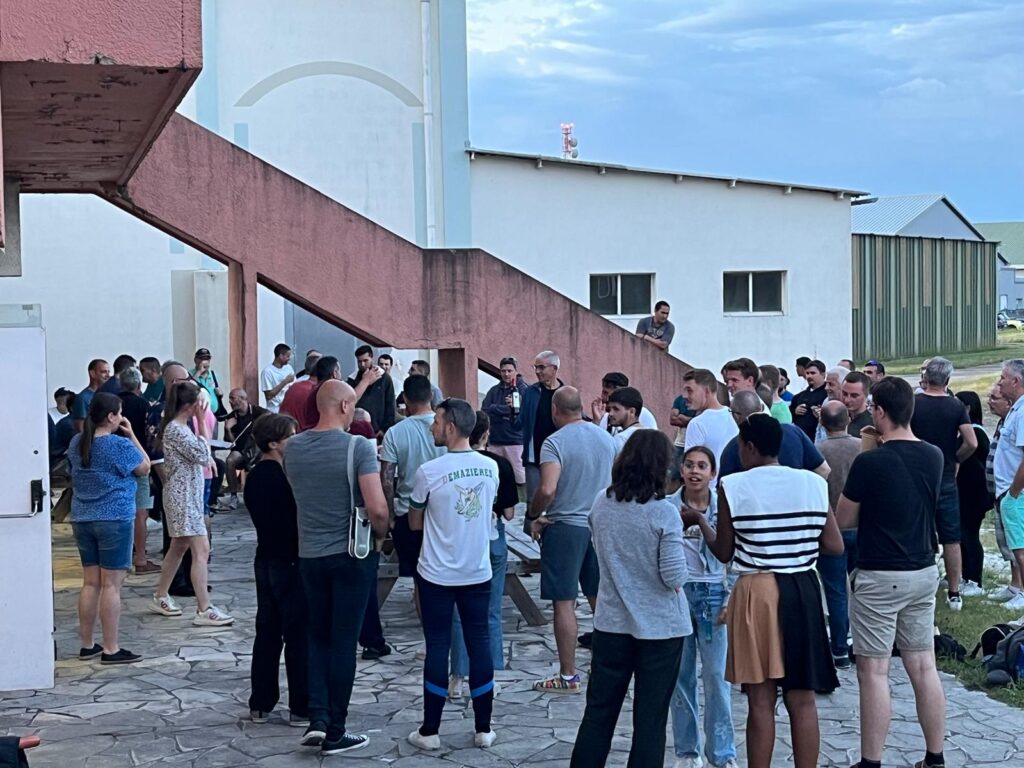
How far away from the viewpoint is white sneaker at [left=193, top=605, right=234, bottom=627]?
9.62 m

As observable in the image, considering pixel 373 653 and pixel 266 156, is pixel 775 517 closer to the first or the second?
pixel 373 653

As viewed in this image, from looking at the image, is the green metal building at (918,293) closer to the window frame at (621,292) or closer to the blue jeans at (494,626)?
the window frame at (621,292)

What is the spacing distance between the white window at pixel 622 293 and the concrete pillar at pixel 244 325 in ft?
31.4

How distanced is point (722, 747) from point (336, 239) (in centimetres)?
733

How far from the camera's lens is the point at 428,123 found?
68.3 feet

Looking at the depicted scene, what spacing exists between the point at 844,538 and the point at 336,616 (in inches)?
134

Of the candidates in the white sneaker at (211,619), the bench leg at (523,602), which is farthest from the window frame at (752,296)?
the white sneaker at (211,619)

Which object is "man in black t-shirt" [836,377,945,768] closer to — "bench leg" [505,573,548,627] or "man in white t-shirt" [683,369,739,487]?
"man in white t-shirt" [683,369,739,487]

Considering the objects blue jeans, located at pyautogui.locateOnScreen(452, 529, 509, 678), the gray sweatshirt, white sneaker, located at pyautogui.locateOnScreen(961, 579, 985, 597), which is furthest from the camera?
white sneaker, located at pyautogui.locateOnScreen(961, 579, 985, 597)

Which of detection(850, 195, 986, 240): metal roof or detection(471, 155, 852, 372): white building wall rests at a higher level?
detection(850, 195, 986, 240): metal roof

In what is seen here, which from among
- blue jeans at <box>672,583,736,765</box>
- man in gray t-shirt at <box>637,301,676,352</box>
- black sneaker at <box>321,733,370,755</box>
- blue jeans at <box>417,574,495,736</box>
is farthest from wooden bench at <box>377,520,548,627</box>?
man in gray t-shirt at <box>637,301,676,352</box>

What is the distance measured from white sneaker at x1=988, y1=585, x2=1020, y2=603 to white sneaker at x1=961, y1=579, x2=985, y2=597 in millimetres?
90

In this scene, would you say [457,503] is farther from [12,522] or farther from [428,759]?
[12,522]

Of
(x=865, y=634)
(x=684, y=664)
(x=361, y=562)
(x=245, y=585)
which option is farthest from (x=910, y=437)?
(x=245, y=585)
